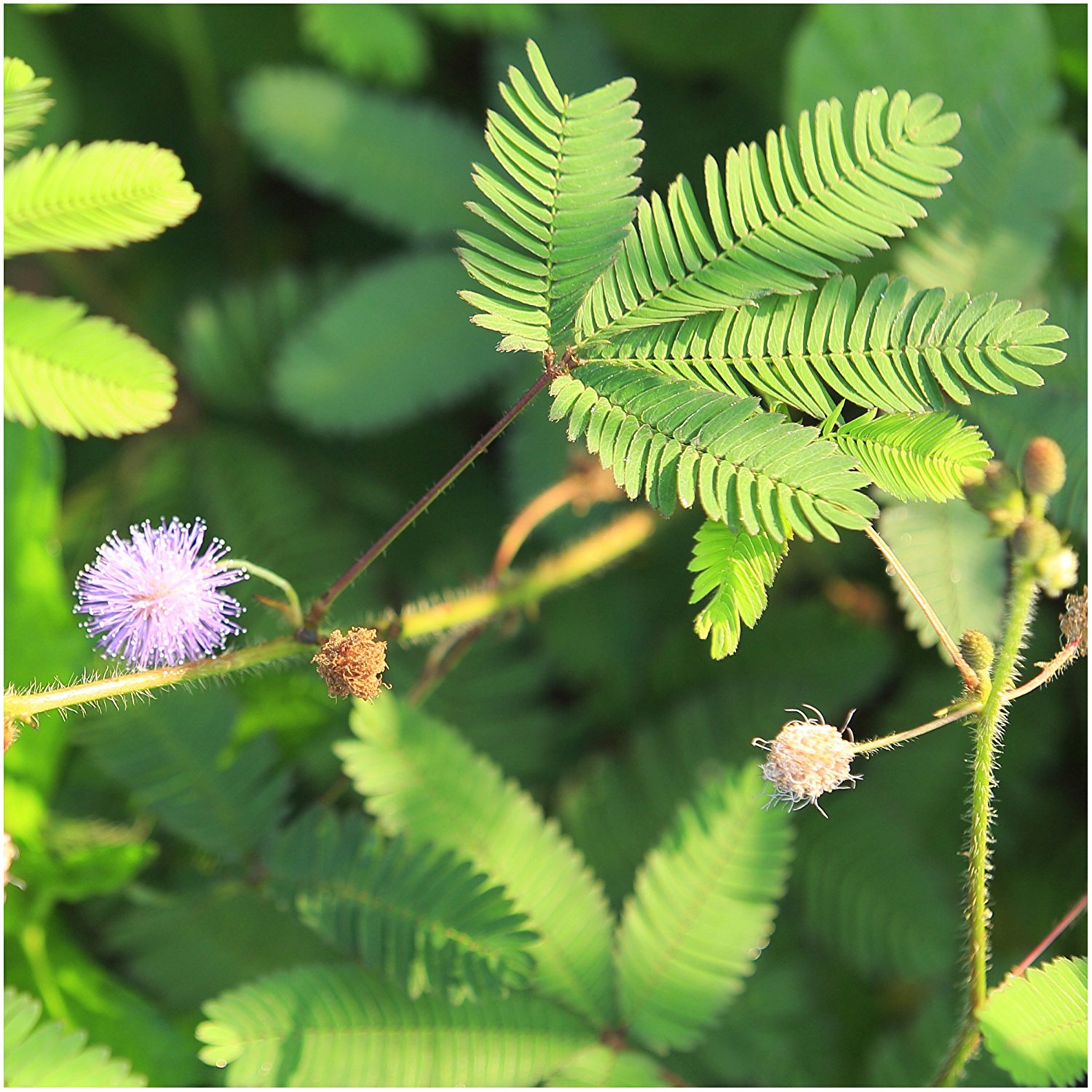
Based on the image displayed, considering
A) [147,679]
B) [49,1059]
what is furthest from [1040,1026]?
[49,1059]

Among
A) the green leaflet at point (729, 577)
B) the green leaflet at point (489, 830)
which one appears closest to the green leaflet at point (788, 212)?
the green leaflet at point (729, 577)

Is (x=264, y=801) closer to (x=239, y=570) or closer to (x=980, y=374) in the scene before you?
(x=239, y=570)

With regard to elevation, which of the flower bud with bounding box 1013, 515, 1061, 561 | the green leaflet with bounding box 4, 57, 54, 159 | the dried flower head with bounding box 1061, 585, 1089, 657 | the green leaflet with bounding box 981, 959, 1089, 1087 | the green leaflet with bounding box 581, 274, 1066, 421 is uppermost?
the green leaflet with bounding box 4, 57, 54, 159

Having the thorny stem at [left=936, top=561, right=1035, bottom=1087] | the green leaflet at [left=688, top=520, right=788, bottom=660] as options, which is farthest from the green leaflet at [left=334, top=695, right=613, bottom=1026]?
the green leaflet at [left=688, top=520, right=788, bottom=660]

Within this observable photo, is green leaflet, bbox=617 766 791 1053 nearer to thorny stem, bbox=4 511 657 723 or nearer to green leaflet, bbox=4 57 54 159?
thorny stem, bbox=4 511 657 723

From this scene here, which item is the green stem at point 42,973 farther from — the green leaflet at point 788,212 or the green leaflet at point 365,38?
the green leaflet at point 365,38

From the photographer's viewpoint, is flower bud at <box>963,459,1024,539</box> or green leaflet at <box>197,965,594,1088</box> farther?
green leaflet at <box>197,965,594,1088</box>
